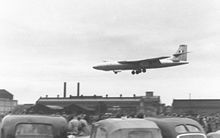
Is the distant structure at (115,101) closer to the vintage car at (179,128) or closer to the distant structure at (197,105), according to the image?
the distant structure at (197,105)

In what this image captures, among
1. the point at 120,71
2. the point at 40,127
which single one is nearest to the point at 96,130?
the point at 40,127

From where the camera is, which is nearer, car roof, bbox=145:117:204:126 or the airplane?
car roof, bbox=145:117:204:126

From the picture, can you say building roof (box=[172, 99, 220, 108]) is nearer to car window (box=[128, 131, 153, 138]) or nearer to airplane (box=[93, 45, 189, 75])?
airplane (box=[93, 45, 189, 75])

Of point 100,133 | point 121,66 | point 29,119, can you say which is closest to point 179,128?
point 100,133

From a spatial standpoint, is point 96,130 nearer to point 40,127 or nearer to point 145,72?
point 40,127

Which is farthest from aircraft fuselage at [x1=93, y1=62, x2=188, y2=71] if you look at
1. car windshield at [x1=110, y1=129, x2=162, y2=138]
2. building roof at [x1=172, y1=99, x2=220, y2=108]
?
car windshield at [x1=110, y1=129, x2=162, y2=138]

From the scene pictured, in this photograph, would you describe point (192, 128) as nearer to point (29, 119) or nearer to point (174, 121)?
point (174, 121)
